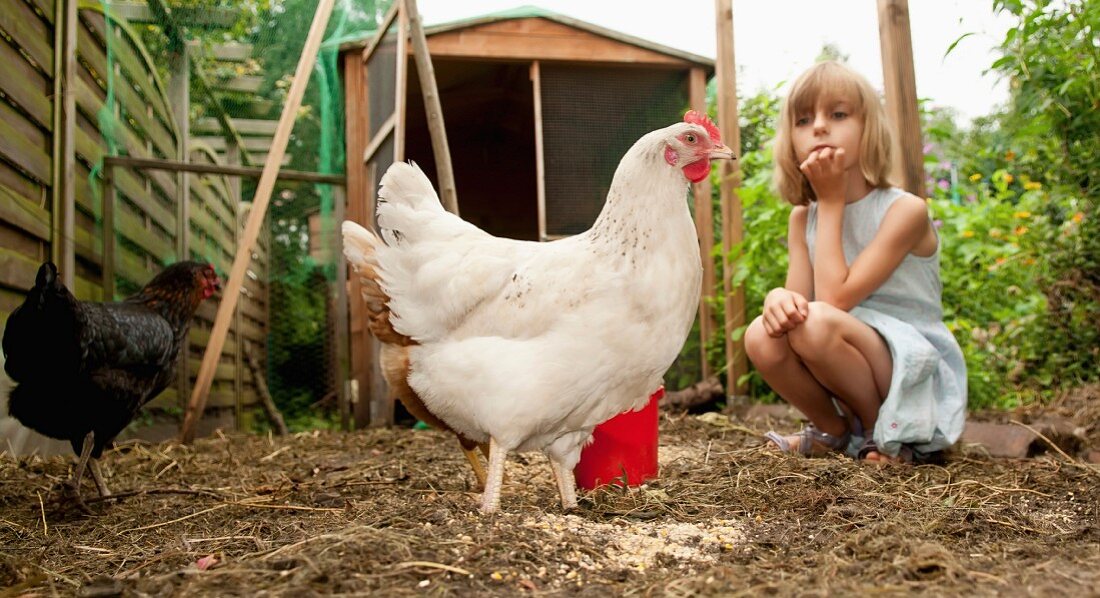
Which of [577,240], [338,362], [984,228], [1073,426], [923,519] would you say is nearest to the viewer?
[923,519]

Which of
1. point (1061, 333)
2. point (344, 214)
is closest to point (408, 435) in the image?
point (344, 214)

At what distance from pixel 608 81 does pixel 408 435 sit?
2599mm

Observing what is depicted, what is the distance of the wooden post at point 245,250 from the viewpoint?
12.6ft

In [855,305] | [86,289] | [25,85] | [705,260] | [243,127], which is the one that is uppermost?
[243,127]

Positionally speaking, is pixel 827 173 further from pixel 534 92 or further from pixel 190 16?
pixel 190 16

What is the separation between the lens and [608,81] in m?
4.98

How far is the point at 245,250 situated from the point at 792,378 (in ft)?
8.99

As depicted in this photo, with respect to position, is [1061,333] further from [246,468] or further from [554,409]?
[246,468]

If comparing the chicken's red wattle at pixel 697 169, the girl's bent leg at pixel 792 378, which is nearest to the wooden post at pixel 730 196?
the girl's bent leg at pixel 792 378

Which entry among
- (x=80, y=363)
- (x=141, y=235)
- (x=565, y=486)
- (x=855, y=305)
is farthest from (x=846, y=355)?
(x=141, y=235)

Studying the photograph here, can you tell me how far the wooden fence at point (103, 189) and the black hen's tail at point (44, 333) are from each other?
652mm

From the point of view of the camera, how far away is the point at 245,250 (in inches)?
153

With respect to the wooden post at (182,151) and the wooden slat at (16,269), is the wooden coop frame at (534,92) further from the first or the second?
the wooden slat at (16,269)

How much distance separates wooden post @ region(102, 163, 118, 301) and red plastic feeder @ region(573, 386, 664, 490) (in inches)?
118
